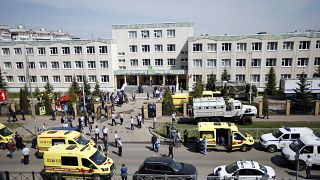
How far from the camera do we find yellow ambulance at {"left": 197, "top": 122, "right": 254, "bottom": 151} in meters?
21.7

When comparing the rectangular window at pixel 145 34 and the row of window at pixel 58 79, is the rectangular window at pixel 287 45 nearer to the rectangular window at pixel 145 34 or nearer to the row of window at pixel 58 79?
the rectangular window at pixel 145 34

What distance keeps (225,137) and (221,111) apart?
6886 mm

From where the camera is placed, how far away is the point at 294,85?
4141 centimetres

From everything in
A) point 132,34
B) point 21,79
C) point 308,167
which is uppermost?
point 132,34

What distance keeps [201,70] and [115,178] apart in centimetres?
3740

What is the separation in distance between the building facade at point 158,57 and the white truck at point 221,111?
21.1 meters

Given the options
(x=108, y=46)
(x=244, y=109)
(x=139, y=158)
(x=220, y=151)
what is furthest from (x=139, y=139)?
(x=108, y=46)

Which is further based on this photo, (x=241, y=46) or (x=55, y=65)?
(x=55, y=65)

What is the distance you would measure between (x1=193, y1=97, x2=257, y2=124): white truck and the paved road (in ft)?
22.3

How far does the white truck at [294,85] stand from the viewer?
40469 mm

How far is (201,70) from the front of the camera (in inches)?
2031

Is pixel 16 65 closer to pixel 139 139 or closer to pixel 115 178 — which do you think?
pixel 139 139

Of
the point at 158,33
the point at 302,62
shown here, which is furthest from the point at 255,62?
the point at 158,33

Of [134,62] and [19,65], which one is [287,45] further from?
[19,65]
